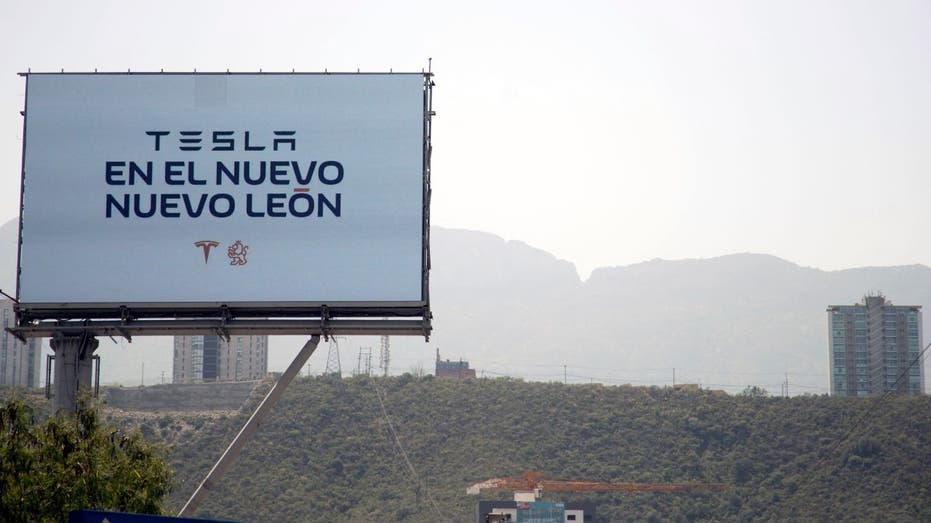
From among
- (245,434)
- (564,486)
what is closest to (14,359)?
(564,486)

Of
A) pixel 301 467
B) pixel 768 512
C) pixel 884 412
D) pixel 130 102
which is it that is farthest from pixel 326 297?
pixel 884 412

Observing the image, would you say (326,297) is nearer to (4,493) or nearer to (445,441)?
(4,493)

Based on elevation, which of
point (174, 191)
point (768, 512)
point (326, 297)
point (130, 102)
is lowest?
point (768, 512)

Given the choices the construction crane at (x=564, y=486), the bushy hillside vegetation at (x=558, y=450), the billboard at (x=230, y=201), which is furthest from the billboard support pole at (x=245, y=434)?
the construction crane at (x=564, y=486)

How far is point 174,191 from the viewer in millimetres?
27016

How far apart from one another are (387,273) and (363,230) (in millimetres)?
991

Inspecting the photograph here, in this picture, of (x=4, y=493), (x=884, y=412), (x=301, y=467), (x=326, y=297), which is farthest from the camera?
(x=884, y=412)

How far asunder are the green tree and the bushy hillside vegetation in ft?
197

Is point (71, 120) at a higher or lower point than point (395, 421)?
higher

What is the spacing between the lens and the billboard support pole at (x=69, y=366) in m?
27.3

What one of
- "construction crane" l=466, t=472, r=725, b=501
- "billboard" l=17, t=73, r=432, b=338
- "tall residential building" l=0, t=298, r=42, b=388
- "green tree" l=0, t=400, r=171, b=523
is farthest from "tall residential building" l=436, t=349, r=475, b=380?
"green tree" l=0, t=400, r=171, b=523

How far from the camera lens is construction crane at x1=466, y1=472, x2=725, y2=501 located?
98250 millimetres

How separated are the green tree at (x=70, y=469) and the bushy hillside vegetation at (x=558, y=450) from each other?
6014cm

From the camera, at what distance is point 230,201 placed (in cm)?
2700
